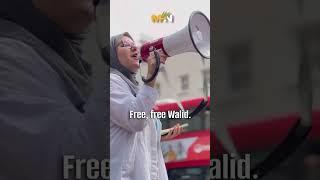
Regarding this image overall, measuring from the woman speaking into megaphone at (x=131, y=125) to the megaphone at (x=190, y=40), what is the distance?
4 cm

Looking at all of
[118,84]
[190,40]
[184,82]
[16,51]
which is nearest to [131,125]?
[118,84]

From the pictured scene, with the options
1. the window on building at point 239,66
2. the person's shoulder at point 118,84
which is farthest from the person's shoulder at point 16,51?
the window on building at point 239,66

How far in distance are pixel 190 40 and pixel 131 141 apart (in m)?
0.49

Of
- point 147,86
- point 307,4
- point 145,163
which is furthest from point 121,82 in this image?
point 307,4

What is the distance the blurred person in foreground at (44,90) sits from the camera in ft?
7.42

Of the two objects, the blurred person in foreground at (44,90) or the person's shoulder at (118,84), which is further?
the person's shoulder at (118,84)

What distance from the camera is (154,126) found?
7.89 ft

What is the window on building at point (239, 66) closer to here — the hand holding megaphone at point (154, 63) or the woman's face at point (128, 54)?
the hand holding megaphone at point (154, 63)

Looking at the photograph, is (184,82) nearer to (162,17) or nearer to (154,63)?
(154,63)

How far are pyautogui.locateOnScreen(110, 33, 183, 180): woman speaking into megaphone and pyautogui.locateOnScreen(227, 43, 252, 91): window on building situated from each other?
0.94 ft

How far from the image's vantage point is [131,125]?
2400mm

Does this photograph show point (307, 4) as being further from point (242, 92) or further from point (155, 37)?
point (155, 37)

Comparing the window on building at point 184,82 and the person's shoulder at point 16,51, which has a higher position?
the person's shoulder at point 16,51

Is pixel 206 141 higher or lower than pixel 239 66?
lower
